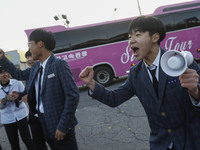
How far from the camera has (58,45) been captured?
27.7 feet

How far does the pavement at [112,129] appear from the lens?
3.11 meters

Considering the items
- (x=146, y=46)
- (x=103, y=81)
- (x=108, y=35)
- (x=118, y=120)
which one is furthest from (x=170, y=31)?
(x=146, y=46)

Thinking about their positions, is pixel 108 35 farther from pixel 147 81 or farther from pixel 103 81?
pixel 147 81

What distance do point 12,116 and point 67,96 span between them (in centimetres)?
150

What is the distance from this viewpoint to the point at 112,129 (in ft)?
12.3

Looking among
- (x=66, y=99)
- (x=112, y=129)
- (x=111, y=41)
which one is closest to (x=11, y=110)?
(x=66, y=99)

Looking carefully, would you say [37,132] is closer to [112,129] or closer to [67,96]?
[67,96]

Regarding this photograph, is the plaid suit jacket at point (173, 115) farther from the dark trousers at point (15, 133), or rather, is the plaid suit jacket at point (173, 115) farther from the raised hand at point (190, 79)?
the dark trousers at point (15, 133)

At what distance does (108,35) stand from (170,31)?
11.6ft

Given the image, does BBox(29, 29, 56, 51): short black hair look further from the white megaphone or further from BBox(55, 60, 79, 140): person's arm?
the white megaphone

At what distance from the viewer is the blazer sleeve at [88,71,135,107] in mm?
1432

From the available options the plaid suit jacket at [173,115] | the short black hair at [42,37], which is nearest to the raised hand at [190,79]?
the plaid suit jacket at [173,115]

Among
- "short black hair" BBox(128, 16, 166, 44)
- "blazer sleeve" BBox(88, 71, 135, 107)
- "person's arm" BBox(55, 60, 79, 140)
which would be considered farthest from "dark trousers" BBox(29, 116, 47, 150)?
"short black hair" BBox(128, 16, 166, 44)

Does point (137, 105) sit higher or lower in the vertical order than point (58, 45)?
lower
